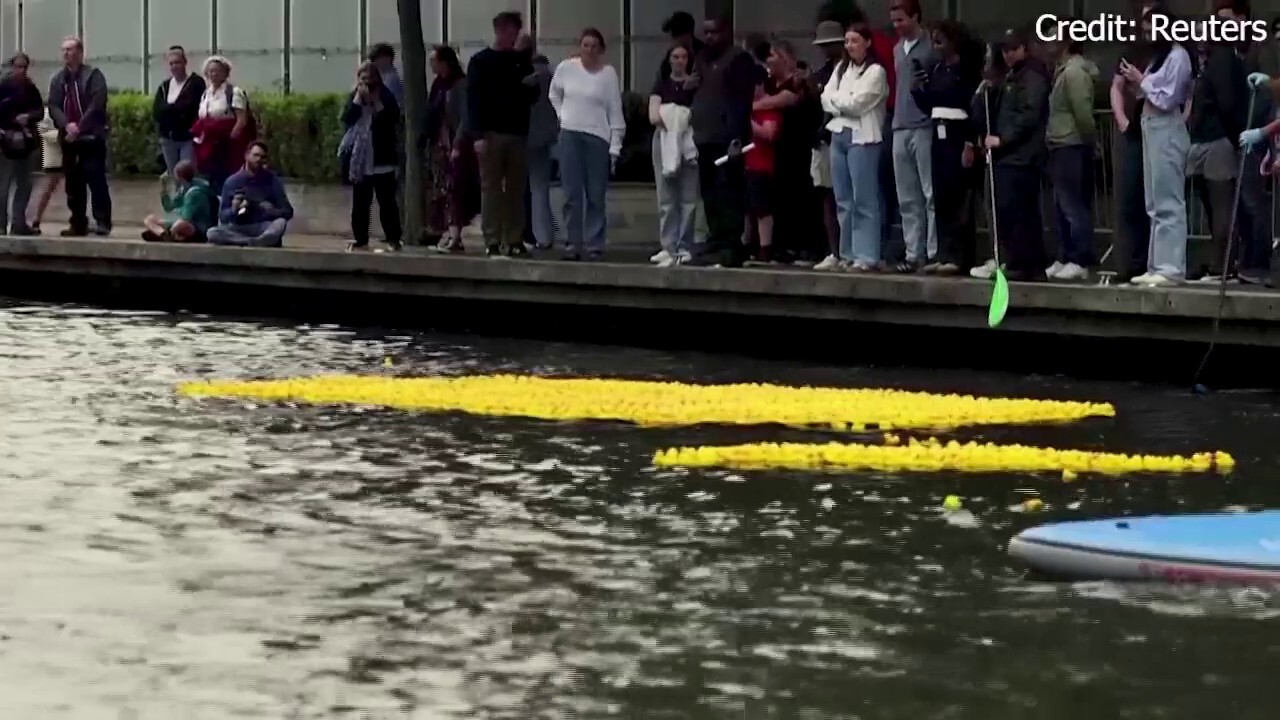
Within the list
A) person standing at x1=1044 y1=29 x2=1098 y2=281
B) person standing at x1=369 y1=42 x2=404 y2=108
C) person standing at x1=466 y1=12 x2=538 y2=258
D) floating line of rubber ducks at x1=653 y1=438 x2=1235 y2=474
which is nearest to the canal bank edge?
person standing at x1=466 y1=12 x2=538 y2=258

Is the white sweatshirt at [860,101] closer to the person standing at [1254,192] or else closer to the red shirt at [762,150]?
the red shirt at [762,150]

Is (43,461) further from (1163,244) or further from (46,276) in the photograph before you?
(46,276)

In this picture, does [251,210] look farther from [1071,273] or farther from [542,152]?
[1071,273]

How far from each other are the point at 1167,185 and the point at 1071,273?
1.19 m

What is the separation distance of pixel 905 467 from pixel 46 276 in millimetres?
13842

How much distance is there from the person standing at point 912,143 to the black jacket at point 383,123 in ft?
18.3

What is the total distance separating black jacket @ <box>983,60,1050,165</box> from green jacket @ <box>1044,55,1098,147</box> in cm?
8

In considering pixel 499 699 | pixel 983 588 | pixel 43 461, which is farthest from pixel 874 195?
pixel 499 699

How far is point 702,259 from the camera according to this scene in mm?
20953

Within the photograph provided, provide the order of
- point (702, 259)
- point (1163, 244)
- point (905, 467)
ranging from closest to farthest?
1. point (905, 467)
2. point (1163, 244)
3. point (702, 259)

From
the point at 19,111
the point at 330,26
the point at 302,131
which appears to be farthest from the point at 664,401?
the point at 330,26

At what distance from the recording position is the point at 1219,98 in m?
18.0

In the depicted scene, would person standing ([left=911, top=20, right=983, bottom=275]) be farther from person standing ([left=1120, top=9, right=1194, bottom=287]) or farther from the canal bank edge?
person standing ([left=1120, top=9, right=1194, bottom=287])

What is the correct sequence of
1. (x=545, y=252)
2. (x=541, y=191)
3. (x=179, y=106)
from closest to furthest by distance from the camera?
(x=545, y=252), (x=541, y=191), (x=179, y=106)
